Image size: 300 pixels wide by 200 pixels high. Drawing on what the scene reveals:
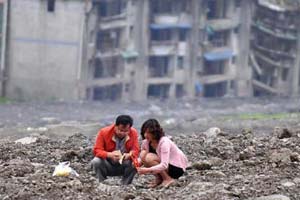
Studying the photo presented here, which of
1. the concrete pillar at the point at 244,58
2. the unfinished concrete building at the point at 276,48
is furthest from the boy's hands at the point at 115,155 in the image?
the unfinished concrete building at the point at 276,48

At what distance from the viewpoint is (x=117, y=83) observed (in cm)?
5125

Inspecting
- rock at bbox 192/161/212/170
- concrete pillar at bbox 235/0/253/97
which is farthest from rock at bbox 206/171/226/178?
concrete pillar at bbox 235/0/253/97

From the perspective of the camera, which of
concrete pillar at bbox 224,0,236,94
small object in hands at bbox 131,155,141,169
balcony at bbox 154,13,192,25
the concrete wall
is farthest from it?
concrete pillar at bbox 224,0,236,94

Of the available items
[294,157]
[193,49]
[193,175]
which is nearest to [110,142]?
[193,175]

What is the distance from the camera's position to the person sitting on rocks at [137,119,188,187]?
1292 cm

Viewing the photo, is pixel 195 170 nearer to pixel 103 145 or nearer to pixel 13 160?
pixel 103 145

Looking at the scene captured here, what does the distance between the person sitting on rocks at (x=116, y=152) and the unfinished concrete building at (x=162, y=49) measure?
36.4 m

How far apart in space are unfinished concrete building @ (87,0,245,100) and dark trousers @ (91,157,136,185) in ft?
119

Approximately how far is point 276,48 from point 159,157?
47841mm

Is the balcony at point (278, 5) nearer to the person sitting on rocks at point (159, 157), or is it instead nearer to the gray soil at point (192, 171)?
the gray soil at point (192, 171)

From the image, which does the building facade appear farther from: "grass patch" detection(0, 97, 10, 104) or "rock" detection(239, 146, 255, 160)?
"rock" detection(239, 146, 255, 160)

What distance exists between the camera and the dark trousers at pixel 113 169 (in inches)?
529

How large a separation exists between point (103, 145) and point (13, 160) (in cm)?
252

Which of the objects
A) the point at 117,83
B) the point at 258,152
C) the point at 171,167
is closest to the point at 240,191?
the point at 171,167
